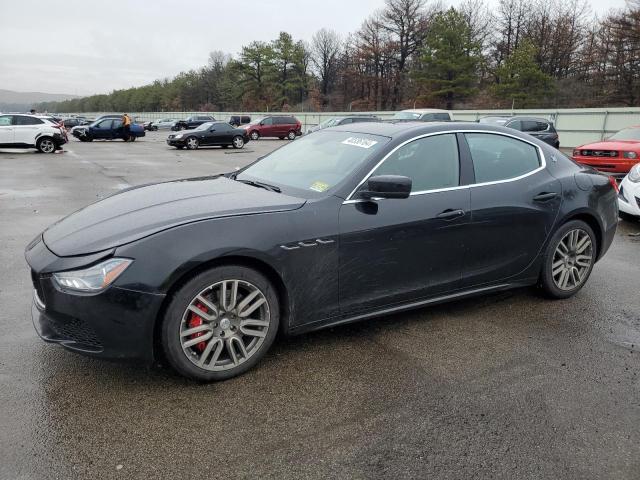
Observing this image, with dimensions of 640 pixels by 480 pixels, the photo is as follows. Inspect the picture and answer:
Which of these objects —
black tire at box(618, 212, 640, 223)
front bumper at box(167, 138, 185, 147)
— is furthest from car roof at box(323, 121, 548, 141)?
front bumper at box(167, 138, 185, 147)

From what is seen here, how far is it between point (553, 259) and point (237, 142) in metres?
23.7

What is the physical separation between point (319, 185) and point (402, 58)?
65674mm

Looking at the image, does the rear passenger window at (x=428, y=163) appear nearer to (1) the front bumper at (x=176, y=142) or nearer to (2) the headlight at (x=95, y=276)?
(2) the headlight at (x=95, y=276)

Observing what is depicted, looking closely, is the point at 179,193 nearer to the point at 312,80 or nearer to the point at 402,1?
the point at 402,1

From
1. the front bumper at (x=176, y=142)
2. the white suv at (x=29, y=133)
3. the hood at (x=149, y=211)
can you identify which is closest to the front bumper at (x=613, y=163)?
the hood at (x=149, y=211)

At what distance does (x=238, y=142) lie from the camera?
26.7 meters

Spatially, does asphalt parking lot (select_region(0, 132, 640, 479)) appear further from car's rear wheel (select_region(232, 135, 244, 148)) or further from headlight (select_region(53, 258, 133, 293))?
car's rear wheel (select_region(232, 135, 244, 148))

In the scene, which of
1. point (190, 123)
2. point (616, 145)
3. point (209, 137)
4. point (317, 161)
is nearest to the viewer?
point (317, 161)

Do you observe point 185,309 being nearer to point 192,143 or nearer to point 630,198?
point 630,198

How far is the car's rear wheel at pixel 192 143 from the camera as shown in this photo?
25.5 m

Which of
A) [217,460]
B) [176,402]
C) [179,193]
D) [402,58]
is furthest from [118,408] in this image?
[402,58]

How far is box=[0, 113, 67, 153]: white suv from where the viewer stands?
834 inches

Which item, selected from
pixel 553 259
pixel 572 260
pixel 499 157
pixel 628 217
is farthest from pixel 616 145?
pixel 499 157

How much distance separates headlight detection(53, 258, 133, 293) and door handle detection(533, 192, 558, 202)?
3211mm
